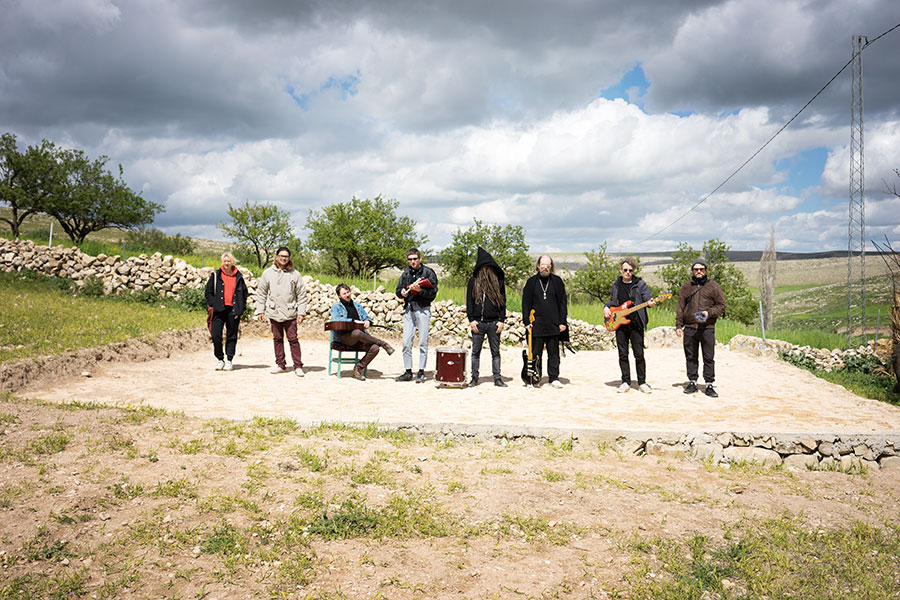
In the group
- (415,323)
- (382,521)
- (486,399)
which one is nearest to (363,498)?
(382,521)

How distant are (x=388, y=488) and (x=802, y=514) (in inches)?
143

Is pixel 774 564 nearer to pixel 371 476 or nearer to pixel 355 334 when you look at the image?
pixel 371 476

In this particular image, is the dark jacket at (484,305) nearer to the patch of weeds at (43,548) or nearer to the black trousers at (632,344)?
the black trousers at (632,344)

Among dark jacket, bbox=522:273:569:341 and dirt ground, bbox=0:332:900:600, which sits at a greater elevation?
dark jacket, bbox=522:273:569:341

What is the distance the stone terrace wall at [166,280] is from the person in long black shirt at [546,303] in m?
7.85

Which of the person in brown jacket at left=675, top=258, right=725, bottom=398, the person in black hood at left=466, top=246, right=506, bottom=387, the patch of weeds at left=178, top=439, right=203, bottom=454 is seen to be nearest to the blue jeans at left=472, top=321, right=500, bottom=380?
the person in black hood at left=466, top=246, right=506, bottom=387

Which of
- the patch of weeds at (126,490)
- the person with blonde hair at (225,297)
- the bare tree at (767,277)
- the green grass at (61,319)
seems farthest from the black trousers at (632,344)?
the bare tree at (767,277)

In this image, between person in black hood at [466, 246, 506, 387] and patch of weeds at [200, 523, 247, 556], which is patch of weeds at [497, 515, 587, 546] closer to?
patch of weeds at [200, 523, 247, 556]

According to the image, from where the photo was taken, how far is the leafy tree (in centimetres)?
3547

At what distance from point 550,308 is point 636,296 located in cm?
142

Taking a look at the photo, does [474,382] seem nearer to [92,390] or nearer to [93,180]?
[92,390]

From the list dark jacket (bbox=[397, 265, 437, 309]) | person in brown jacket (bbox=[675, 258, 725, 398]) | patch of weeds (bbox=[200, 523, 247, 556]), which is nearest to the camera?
patch of weeds (bbox=[200, 523, 247, 556])

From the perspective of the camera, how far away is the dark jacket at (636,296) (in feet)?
30.1

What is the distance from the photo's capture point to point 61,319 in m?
12.0
